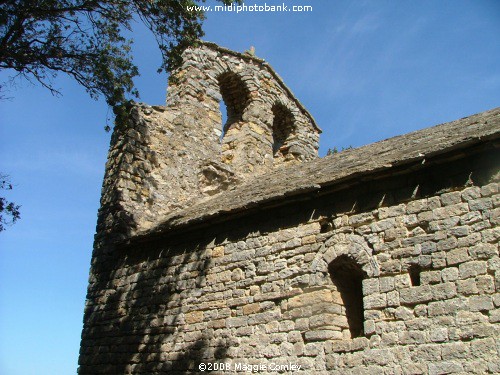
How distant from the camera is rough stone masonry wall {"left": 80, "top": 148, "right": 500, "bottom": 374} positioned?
215 inches

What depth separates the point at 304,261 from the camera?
6.83 meters

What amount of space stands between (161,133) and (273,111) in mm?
3869

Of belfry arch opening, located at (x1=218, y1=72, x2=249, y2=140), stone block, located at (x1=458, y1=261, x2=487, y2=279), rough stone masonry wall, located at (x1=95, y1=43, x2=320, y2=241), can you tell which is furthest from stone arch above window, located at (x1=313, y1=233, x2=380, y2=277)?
belfry arch opening, located at (x1=218, y1=72, x2=249, y2=140)

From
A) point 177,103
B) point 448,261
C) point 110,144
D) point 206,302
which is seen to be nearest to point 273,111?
point 177,103

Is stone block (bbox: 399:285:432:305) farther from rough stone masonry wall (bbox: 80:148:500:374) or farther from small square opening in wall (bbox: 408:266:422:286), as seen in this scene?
small square opening in wall (bbox: 408:266:422:286)

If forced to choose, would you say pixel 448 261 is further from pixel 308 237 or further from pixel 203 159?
pixel 203 159

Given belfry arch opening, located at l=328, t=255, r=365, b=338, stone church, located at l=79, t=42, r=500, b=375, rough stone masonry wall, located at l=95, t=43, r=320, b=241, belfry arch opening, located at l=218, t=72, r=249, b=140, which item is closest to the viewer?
stone church, located at l=79, t=42, r=500, b=375

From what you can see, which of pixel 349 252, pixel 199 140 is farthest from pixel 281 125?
pixel 349 252

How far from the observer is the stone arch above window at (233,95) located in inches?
494

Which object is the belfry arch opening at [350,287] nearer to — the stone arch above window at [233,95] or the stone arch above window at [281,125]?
the stone arch above window at [233,95]

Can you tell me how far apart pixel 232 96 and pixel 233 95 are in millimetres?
38

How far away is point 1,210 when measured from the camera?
8258 millimetres

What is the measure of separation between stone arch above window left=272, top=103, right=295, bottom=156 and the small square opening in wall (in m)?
7.77

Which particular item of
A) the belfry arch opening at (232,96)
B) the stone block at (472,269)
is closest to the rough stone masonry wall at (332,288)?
the stone block at (472,269)
